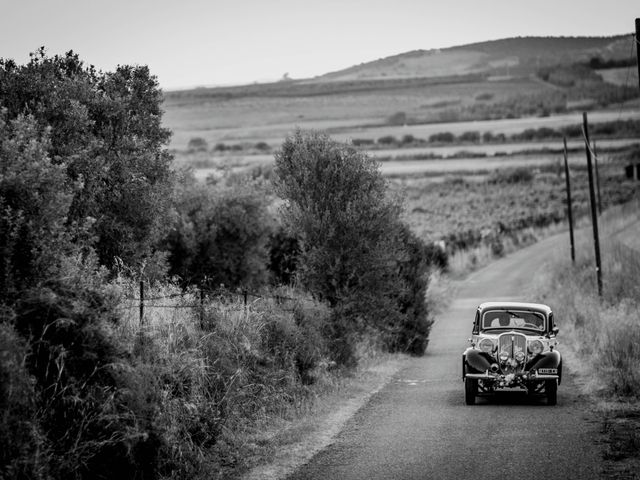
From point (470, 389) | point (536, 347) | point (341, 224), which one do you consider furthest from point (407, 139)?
point (470, 389)

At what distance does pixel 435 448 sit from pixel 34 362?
632cm

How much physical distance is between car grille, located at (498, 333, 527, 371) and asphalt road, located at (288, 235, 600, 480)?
1.17m

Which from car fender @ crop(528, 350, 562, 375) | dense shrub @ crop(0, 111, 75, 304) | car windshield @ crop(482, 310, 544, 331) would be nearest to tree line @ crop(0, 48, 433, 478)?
dense shrub @ crop(0, 111, 75, 304)

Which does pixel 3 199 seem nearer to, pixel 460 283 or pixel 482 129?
pixel 460 283

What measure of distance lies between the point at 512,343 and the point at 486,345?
1.82ft

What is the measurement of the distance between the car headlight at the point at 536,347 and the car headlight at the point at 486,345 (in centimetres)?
83

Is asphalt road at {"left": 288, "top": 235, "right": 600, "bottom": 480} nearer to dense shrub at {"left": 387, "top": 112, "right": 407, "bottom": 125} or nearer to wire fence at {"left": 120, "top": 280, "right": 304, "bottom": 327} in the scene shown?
wire fence at {"left": 120, "top": 280, "right": 304, "bottom": 327}

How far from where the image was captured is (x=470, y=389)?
18.4 m

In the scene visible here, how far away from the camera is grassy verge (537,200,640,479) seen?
551 inches

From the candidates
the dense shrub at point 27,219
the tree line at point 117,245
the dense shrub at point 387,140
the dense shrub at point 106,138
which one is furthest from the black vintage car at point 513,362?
the dense shrub at point 387,140

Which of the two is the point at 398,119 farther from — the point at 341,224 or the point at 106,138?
the point at 106,138

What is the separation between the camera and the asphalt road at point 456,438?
39.4 ft

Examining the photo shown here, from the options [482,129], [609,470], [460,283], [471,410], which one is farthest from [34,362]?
[482,129]

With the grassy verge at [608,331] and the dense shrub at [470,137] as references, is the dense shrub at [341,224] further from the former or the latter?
the dense shrub at [470,137]
